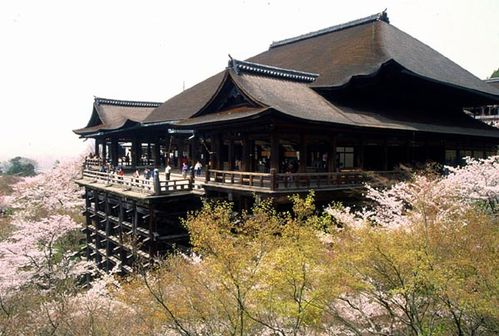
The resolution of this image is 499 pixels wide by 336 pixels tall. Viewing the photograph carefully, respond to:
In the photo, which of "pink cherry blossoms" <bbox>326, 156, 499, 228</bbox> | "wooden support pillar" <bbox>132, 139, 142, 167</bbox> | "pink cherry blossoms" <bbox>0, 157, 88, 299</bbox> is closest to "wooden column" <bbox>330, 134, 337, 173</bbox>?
"pink cherry blossoms" <bbox>326, 156, 499, 228</bbox>

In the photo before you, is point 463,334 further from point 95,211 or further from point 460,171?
point 95,211

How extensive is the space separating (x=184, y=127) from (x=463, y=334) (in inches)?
616

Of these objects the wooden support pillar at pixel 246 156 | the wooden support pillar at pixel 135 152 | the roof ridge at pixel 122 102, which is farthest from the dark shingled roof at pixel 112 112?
the wooden support pillar at pixel 246 156

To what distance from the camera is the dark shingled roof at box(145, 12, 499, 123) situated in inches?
938

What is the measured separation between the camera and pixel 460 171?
1764 centimetres

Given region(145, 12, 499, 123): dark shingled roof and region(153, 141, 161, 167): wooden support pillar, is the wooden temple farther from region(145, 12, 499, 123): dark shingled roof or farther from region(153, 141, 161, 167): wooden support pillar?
region(153, 141, 161, 167): wooden support pillar

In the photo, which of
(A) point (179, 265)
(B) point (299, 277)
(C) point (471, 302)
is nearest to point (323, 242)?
(B) point (299, 277)

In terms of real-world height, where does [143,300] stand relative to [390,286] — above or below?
below

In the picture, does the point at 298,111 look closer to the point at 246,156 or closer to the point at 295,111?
the point at 295,111

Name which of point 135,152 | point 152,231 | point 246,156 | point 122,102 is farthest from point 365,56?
point 122,102

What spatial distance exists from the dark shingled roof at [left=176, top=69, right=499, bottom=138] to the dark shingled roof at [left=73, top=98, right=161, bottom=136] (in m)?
17.6

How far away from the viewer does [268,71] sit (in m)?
20.8

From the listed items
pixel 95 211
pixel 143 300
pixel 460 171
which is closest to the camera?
pixel 143 300

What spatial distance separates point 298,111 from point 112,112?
2594cm
